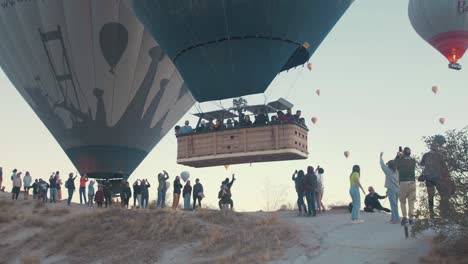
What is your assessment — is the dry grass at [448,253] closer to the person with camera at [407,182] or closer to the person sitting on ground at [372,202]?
the person with camera at [407,182]

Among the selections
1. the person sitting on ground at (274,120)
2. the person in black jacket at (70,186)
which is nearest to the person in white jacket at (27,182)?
the person in black jacket at (70,186)

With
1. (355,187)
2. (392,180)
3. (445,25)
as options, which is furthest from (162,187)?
(445,25)

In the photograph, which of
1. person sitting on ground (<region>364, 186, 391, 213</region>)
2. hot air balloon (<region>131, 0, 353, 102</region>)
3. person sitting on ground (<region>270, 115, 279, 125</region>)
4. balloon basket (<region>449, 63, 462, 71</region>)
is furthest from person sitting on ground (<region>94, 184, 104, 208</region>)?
balloon basket (<region>449, 63, 462, 71</region>)

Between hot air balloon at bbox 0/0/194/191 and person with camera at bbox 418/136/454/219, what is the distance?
19909mm

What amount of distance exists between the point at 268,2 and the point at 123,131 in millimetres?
13800

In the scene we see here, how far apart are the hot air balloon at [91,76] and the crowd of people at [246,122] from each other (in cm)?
1072

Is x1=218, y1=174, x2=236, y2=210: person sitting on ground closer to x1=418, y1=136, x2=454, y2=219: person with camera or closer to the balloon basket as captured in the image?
x1=418, y1=136, x2=454, y2=219: person with camera

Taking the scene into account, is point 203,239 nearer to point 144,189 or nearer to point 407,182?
point 407,182

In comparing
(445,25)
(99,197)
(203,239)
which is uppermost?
(445,25)

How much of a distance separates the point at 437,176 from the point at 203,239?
4859 mm

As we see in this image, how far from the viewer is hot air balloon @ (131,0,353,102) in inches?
700

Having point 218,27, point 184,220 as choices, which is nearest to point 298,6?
point 218,27

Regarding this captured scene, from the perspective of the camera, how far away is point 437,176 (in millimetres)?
10008

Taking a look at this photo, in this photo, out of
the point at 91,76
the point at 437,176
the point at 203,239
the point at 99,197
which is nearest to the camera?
the point at 437,176
